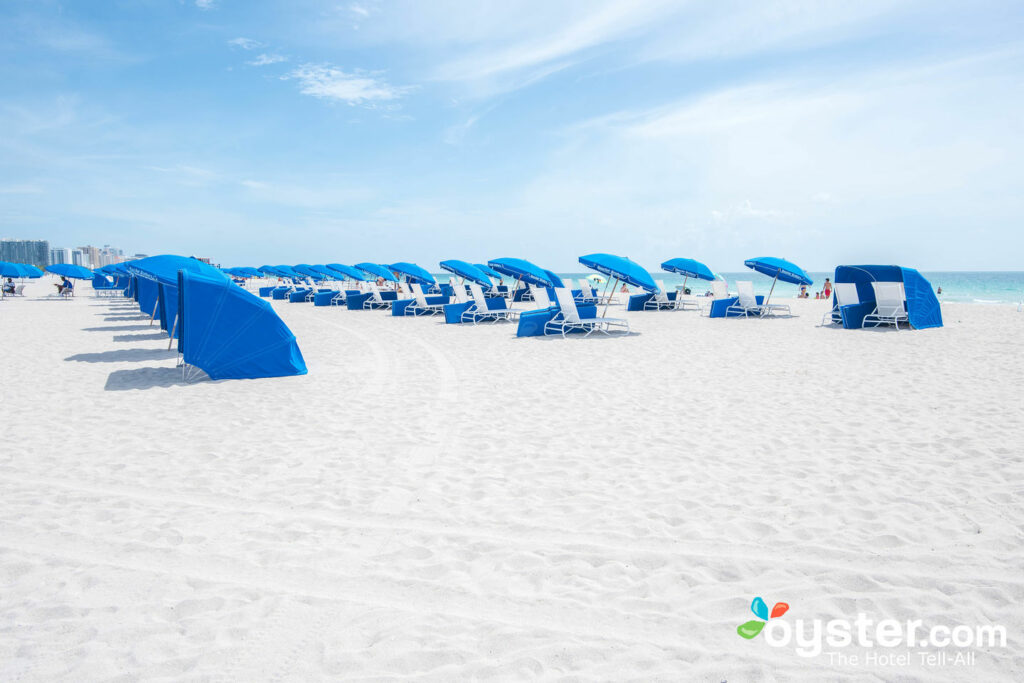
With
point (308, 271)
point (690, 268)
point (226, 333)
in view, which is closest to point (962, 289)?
point (690, 268)

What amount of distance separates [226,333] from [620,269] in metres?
9.40

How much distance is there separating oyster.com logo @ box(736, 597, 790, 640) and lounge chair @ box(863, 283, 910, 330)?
541 inches

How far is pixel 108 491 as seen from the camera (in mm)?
4215

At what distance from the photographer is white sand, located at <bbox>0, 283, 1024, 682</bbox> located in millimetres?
2508

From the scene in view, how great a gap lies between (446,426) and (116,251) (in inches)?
7883

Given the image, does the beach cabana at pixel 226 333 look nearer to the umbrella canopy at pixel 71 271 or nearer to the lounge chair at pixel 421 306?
the lounge chair at pixel 421 306

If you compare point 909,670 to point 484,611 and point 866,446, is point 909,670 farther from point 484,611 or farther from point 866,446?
point 866,446

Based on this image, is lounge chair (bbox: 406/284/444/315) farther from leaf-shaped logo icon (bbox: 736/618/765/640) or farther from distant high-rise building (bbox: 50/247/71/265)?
distant high-rise building (bbox: 50/247/71/265)

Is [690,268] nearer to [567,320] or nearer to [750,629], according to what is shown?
[567,320]

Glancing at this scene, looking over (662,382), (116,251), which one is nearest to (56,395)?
(662,382)

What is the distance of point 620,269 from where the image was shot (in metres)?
14.9

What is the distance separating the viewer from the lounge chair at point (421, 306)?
2001 cm

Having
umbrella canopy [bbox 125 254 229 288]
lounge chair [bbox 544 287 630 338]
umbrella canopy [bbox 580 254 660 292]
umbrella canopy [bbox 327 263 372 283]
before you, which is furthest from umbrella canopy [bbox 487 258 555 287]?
umbrella canopy [bbox 327 263 372 283]

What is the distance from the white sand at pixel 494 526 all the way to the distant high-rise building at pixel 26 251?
6493 inches
